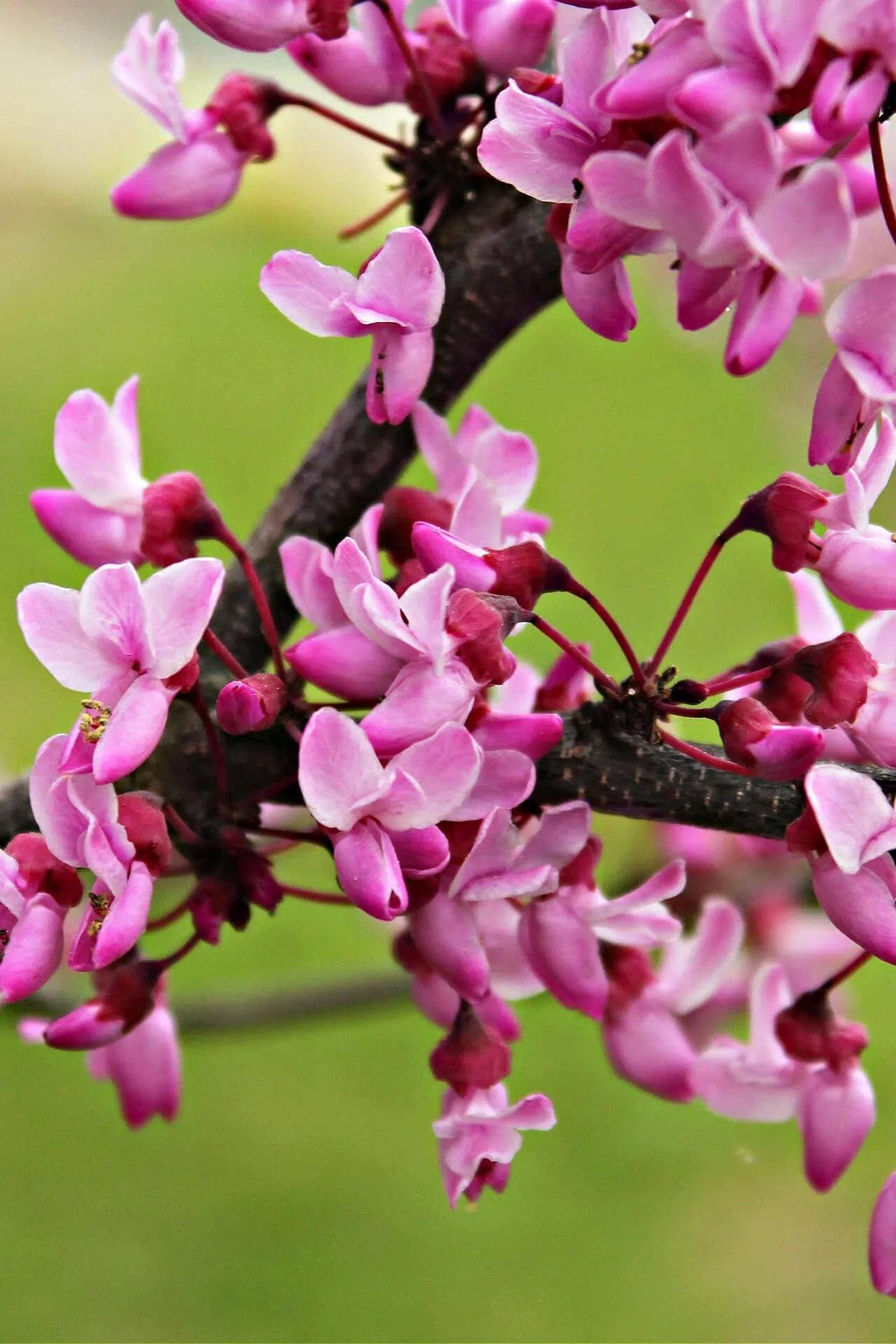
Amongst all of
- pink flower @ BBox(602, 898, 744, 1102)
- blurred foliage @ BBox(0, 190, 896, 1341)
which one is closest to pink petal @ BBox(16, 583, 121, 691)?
pink flower @ BBox(602, 898, 744, 1102)

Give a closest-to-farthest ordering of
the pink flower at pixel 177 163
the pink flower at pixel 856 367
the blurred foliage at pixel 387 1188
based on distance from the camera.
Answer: the pink flower at pixel 856 367
the pink flower at pixel 177 163
the blurred foliage at pixel 387 1188

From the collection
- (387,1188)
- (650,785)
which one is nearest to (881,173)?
(650,785)

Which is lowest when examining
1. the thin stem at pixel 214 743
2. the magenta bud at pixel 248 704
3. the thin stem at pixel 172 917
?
the thin stem at pixel 172 917

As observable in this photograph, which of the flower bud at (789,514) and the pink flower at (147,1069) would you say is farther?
the pink flower at (147,1069)

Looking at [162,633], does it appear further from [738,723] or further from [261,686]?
[738,723]

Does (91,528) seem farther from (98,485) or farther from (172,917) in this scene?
(172,917)

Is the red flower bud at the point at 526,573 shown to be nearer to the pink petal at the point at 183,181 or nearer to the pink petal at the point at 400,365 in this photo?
the pink petal at the point at 400,365

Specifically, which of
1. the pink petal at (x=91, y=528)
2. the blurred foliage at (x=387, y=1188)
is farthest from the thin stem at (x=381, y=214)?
the blurred foliage at (x=387, y=1188)
